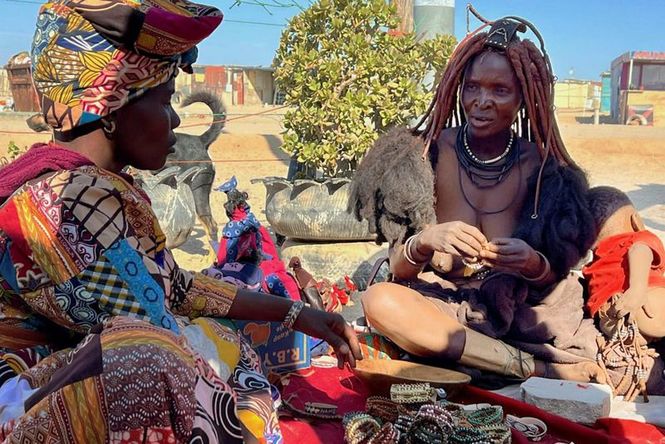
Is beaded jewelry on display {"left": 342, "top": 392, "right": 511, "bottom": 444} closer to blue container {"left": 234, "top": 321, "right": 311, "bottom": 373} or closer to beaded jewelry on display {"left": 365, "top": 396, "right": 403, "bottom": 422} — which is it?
beaded jewelry on display {"left": 365, "top": 396, "right": 403, "bottom": 422}

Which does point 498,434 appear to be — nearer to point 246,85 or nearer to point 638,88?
point 638,88

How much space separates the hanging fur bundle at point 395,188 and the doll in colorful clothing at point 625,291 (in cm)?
85

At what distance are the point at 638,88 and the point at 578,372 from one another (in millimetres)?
33965

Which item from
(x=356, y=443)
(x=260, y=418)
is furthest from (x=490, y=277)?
(x=260, y=418)

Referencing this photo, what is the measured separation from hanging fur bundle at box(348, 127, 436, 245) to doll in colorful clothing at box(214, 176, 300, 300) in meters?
0.78

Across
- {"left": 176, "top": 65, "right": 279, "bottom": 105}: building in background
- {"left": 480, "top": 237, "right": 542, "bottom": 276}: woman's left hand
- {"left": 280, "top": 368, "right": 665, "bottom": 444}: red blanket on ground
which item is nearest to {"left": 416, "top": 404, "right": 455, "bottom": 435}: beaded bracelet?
{"left": 280, "top": 368, "right": 665, "bottom": 444}: red blanket on ground

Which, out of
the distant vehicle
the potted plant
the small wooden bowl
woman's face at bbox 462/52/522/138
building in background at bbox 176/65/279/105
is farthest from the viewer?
building in background at bbox 176/65/279/105

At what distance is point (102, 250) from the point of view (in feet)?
5.60

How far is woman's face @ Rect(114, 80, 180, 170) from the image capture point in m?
1.91

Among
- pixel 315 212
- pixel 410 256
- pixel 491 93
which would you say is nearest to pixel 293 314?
pixel 410 256

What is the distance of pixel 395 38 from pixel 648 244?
3.49 metres

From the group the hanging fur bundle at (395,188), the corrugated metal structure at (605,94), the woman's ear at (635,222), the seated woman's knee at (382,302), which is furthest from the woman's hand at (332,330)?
the corrugated metal structure at (605,94)

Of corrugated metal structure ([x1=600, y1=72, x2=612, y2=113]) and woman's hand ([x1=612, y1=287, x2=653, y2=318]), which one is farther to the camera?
corrugated metal structure ([x1=600, y1=72, x2=612, y2=113])

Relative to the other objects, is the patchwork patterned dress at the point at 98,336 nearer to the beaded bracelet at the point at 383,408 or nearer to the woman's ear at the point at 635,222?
the beaded bracelet at the point at 383,408
